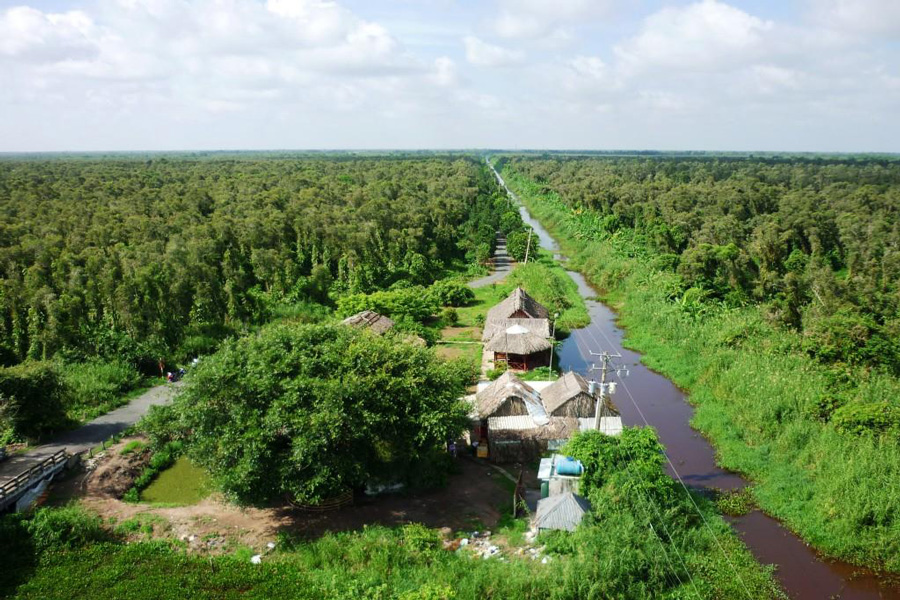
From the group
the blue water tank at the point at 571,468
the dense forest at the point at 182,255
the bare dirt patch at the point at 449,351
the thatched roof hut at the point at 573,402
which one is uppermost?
the dense forest at the point at 182,255

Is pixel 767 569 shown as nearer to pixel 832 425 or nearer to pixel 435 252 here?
pixel 832 425

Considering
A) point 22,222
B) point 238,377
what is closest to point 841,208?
point 238,377

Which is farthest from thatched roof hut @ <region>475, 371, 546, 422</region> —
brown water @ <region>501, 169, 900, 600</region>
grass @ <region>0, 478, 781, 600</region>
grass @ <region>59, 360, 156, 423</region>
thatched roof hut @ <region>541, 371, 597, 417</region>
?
grass @ <region>59, 360, 156, 423</region>

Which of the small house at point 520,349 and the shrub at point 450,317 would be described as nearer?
the small house at point 520,349

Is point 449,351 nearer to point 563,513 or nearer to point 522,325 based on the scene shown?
point 522,325

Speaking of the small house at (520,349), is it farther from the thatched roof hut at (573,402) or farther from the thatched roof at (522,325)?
the thatched roof hut at (573,402)


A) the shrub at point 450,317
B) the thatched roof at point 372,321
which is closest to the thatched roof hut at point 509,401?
the thatched roof at point 372,321

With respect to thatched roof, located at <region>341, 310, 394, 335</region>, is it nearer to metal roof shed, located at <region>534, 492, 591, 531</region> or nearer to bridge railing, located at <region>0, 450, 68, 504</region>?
bridge railing, located at <region>0, 450, 68, 504</region>

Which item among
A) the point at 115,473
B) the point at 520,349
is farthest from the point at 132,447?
the point at 520,349
